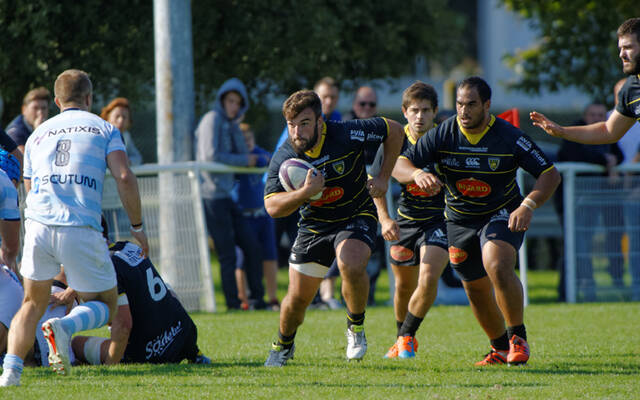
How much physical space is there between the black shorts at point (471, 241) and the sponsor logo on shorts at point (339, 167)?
37.4 inches

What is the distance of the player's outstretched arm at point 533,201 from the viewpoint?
6.35 metres

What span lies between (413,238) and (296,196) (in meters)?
1.57

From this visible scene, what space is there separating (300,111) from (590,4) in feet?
35.9

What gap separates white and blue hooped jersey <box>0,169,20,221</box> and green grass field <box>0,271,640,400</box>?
→ 112 cm

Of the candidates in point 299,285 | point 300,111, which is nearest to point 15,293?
point 299,285

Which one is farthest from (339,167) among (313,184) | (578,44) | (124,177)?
(578,44)

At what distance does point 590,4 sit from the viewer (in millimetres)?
15828

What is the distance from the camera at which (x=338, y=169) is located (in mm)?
6680

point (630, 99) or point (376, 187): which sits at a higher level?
point (630, 99)

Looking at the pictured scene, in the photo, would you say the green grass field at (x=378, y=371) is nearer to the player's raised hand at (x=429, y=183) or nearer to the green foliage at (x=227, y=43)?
the player's raised hand at (x=429, y=183)

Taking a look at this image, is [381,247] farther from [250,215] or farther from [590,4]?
[590,4]

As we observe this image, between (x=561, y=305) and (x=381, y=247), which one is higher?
(x=381, y=247)

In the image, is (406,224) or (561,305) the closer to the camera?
(406,224)

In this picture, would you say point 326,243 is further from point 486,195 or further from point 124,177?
point 124,177
